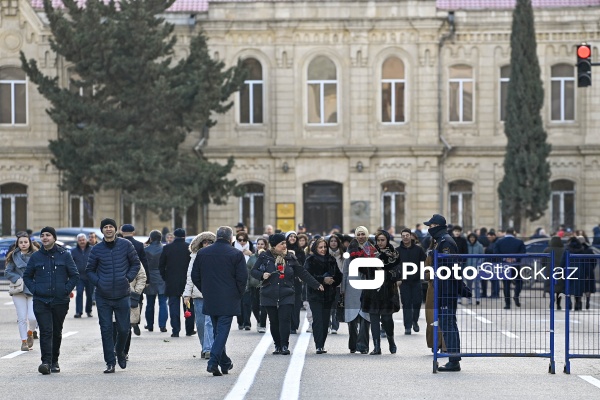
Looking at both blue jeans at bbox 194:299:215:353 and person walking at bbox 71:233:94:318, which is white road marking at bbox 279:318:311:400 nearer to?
blue jeans at bbox 194:299:215:353

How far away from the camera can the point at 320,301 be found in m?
20.7

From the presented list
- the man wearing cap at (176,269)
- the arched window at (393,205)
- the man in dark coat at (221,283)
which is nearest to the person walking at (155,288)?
the man wearing cap at (176,269)

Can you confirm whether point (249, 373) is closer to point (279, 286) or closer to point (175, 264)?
point (279, 286)

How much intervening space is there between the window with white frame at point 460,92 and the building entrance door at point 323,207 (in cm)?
485

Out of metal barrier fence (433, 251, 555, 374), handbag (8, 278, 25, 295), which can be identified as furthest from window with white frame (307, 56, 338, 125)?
handbag (8, 278, 25, 295)

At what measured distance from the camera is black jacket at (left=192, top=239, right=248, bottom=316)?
17562 millimetres

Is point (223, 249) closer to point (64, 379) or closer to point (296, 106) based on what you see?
point (64, 379)

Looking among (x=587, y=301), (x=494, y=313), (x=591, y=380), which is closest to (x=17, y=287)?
(x=494, y=313)

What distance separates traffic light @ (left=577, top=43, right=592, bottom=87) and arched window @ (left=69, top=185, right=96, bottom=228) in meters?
27.5

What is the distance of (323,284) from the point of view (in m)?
20.8

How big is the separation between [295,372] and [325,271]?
11.4ft

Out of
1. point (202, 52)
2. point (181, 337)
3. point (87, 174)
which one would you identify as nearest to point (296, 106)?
point (202, 52)

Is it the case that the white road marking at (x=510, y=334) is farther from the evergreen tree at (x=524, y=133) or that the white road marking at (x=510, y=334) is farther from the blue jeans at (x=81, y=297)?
the evergreen tree at (x=524, y=133)

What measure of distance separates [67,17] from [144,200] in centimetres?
847
